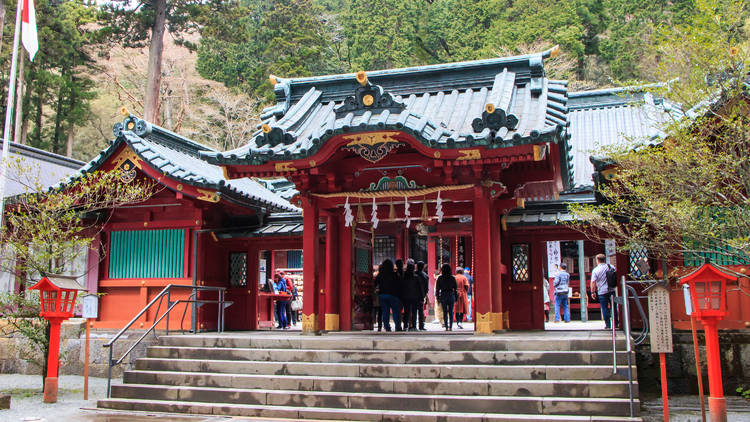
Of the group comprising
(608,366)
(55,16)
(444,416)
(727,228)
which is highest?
(55,16)

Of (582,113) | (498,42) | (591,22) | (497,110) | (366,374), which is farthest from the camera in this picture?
(591,22)

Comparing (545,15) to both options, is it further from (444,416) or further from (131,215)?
(444,416)

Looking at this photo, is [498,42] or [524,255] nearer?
[524,255]

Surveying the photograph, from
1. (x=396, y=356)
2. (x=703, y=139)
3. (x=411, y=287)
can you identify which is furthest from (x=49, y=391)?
(x=703, y=139)

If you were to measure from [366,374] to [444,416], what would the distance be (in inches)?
63.2

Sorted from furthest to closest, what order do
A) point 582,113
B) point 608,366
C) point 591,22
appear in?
point 591,22 < point 582,113 < point 608,366

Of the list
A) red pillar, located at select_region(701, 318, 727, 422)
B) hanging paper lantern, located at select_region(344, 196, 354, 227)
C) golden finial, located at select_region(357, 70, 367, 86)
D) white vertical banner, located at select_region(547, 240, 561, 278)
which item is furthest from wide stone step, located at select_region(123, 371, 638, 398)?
white vertical banner, located at select_region(547, 240, 561, 278)

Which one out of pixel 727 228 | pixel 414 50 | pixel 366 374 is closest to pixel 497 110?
pixel 727 228

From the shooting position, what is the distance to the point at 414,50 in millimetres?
38156

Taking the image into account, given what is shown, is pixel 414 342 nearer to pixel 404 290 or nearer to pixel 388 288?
pixel 388 288

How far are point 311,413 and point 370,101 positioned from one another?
5.16m

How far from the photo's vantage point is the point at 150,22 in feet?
92.1

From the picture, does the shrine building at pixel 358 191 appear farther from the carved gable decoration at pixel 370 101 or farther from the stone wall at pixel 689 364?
the stone wall at pixel 689 364

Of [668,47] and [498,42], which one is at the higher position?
[498,42]
